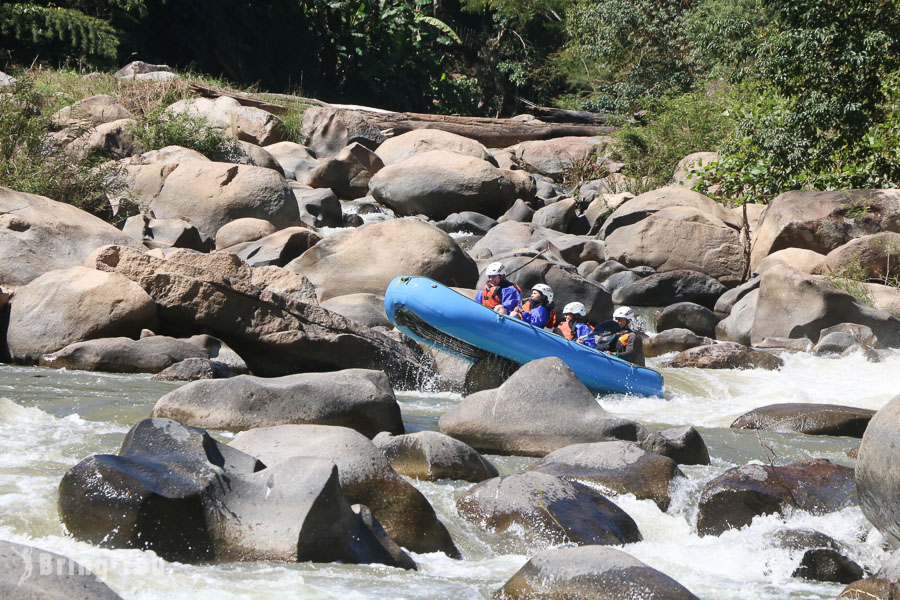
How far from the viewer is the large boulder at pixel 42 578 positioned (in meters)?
2.85

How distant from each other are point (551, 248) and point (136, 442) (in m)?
10.3

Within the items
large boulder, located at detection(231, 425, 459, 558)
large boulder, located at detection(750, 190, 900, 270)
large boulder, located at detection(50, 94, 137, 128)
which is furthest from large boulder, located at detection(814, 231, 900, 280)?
large boulder, located at detection(50, 94, 137, 128)

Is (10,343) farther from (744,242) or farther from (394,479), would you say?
(744,242)

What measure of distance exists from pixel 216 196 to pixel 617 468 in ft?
32.3

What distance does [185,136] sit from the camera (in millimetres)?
17562

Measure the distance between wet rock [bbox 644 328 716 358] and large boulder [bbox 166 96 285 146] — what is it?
11023 mm

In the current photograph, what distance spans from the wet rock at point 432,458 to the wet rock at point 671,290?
8.50 meters

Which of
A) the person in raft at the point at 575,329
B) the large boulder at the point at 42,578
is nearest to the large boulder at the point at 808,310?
the person in raft at the point at 575,329

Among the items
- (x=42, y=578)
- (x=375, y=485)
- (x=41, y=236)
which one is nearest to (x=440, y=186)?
(x=41, y=236)

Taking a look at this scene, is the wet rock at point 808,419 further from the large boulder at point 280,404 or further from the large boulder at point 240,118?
the large boulder at point 240,118

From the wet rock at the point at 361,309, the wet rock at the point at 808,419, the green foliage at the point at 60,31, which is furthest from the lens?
the green foliage at the point at 60,31

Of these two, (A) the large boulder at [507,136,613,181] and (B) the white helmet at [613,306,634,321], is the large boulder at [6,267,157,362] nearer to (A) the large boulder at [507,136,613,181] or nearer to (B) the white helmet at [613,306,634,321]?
(B) the white helmet at [613,306,634,321]

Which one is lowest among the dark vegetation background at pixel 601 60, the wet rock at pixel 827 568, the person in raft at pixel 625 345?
the person in raft at pixel 625 345

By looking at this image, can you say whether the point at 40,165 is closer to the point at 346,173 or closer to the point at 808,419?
the point at 346,173
